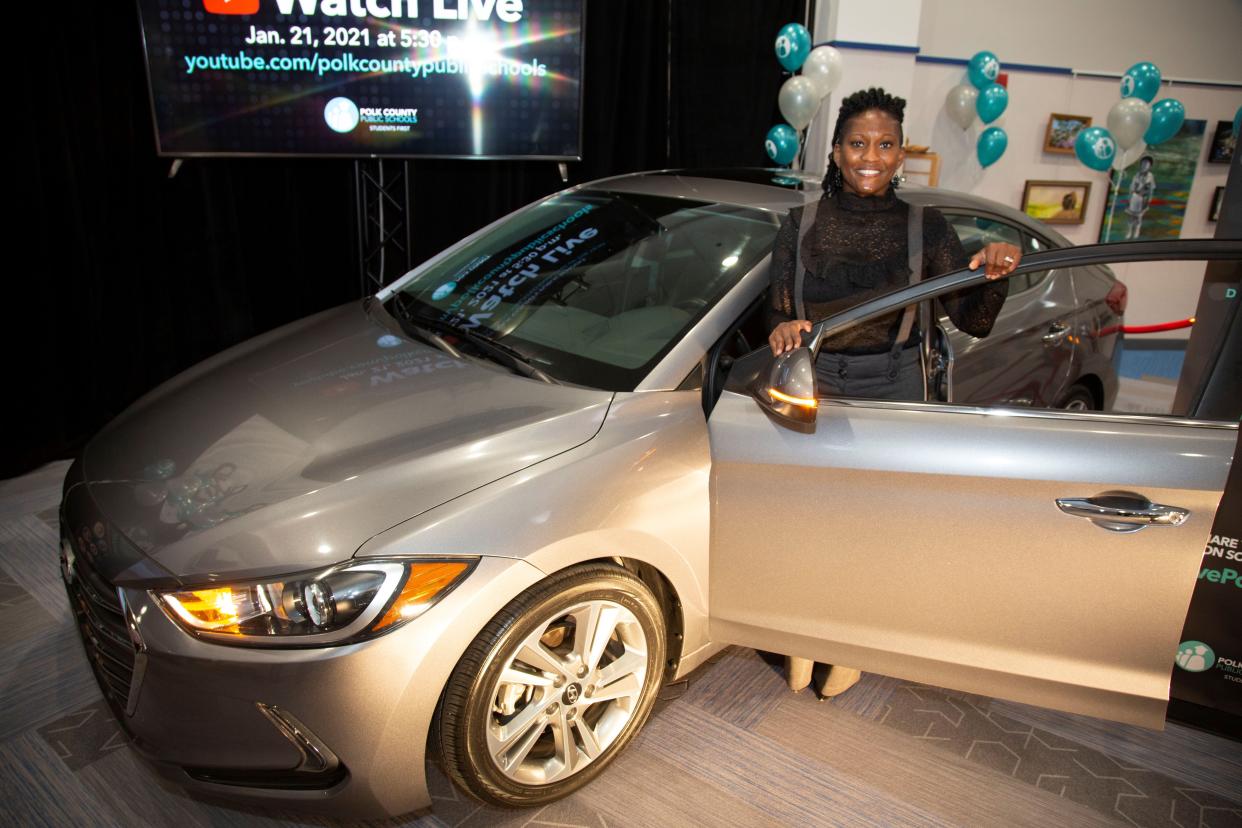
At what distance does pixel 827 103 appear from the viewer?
203 inches

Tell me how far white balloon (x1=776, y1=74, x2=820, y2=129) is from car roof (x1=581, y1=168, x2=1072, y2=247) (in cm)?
215

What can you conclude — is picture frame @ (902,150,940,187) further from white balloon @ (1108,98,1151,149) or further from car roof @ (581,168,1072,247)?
car roof @ (581,168,1072,247)

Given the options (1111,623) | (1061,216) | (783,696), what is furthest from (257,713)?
(1061,216)

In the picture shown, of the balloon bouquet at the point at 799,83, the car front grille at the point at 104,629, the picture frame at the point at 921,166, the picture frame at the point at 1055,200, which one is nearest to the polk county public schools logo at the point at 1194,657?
the car front grille at the point at 104,629

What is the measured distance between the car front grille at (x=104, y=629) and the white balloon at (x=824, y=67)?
14.3 ft

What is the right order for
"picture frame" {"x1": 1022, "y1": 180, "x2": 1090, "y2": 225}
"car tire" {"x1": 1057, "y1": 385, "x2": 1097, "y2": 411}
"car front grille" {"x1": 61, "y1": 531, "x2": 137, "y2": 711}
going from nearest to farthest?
1. "car front grille" {"x1": 61, "y1": 531, "x2": 137, "y2": 711}
2. "car tire" {"x1": 1057, "y1": 385, "x2": 1097, "y2": 411}
3. "picture frame" {"x1": 1022, "y1": 180, "x2": 1090, "y2": 225}

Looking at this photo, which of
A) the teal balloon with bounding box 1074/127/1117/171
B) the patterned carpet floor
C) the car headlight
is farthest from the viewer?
the teal balloon with bounding box 1074/127/1117/171

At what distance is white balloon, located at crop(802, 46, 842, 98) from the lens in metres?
4.78

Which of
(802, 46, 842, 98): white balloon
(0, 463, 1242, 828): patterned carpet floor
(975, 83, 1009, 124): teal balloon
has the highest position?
(802, 46, 842, 98): white balloon

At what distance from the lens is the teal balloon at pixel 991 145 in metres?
5.39

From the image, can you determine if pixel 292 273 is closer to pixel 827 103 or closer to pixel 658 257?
pixel 658 257

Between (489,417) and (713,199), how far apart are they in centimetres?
100

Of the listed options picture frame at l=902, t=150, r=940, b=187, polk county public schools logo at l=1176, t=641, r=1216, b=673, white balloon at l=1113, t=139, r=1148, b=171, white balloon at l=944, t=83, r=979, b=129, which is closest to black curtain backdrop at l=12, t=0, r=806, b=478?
picture frame at l=902, t=150, r=940, b=187

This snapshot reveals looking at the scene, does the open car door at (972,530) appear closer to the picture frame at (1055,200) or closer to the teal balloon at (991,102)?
the teal balloon at (991,102)
